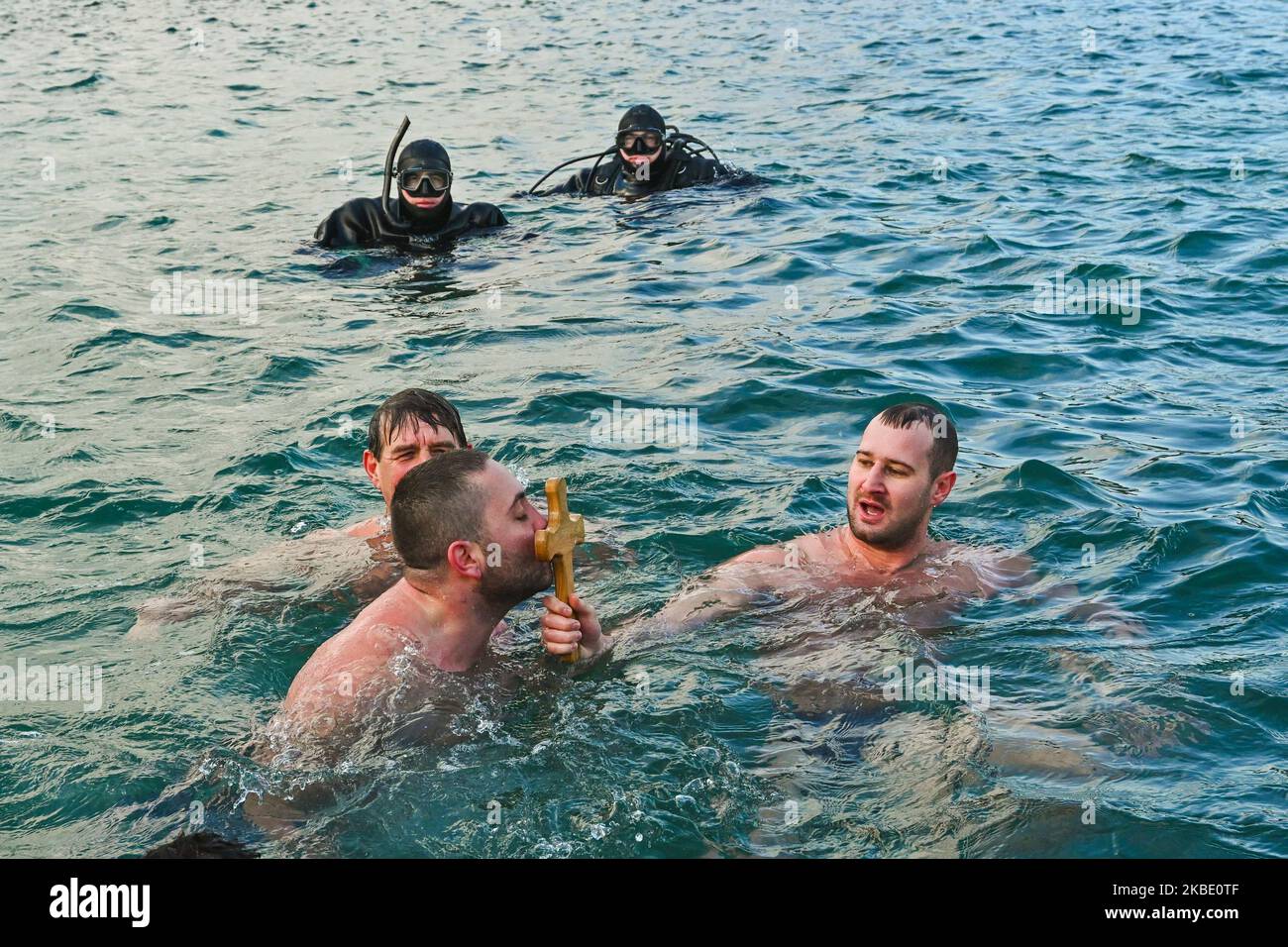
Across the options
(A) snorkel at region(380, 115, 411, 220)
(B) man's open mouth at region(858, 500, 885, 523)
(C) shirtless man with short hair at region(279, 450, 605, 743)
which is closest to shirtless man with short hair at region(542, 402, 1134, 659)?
(B) man's open mouth at region(858, 500, 885, 523)

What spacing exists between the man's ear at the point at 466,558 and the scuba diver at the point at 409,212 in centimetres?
751

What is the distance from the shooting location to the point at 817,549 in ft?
21.2

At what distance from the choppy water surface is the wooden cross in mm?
630

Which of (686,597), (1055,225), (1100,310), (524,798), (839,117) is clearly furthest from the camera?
(839,117)

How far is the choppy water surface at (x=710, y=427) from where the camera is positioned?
185 inches

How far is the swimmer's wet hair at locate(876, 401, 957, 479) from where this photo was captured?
20.3 ft

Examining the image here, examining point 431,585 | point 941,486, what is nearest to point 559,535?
point 431,585

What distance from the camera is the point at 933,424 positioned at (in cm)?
624

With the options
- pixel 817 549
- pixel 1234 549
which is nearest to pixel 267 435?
pixel 817 549

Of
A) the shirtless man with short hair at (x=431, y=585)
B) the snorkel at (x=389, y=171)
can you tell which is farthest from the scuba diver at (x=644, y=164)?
the shirtless man with short hair at (x=431, y=585)

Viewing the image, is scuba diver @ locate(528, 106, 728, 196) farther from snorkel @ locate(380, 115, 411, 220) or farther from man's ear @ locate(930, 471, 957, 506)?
man's ear @ locate(930, 471, 957, 506)
